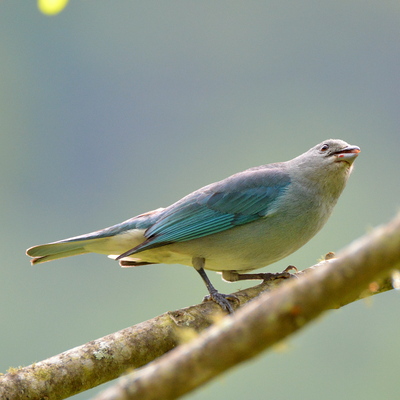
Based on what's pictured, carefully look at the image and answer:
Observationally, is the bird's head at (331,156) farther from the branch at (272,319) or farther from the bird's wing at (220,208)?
the branch at (272,319)

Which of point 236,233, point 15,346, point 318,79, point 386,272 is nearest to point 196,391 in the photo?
point 386,272

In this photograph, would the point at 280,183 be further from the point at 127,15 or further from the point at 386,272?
the point at 127,15

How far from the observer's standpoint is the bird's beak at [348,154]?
5879mm

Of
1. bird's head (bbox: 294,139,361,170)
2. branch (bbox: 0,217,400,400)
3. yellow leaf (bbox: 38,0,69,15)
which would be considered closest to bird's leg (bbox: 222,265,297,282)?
bird's head (bbox: 294,139,361,170)

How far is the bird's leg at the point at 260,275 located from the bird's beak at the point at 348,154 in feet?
4.02

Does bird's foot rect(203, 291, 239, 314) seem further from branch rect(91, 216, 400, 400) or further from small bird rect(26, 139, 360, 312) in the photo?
branch rect(91, 216, 400, 400)

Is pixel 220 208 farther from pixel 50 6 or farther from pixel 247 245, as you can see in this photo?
pixel 50 6

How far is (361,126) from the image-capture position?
32562 mm

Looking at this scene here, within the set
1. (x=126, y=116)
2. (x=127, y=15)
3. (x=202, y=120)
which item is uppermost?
(x=127, y=15)

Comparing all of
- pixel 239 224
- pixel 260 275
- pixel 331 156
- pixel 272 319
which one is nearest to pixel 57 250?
pixel 239 224

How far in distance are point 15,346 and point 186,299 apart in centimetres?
575

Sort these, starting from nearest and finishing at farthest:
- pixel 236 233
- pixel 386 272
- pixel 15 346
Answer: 1. pixel 386 272
2. pixel 236 233
3. pixel 15 346

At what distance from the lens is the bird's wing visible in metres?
5.66

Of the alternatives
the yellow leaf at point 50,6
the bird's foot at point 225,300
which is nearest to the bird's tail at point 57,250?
the bird's foot at point 225,300
